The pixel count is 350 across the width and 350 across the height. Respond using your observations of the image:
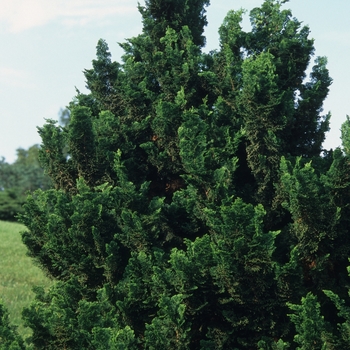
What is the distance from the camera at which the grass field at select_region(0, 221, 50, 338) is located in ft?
50.0

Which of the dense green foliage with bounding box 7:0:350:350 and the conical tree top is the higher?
the conical tree top

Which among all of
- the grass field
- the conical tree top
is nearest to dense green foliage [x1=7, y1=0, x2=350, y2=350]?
the conical tree top

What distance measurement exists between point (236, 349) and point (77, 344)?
242 centimetres

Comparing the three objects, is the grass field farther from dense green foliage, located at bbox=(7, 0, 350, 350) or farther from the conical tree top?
the conical tree top

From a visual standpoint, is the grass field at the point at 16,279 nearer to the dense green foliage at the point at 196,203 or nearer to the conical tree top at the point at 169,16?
the dense green foliage at the point at 196,203

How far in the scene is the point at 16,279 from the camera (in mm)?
18625

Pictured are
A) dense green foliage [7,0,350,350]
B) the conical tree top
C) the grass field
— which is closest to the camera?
dense green foliage [7,0,350,350]

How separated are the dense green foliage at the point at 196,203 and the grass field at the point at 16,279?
5056 mm

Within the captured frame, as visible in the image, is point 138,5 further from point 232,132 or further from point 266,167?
point 266,167

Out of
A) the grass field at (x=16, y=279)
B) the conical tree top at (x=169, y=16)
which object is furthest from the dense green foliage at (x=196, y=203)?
the grass field at (x=16, y=279)

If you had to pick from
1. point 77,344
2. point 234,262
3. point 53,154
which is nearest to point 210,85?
point 53,154

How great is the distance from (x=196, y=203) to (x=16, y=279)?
1233cm

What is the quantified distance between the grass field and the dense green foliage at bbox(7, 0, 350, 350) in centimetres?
506

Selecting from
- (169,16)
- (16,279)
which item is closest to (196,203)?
(169,16)
